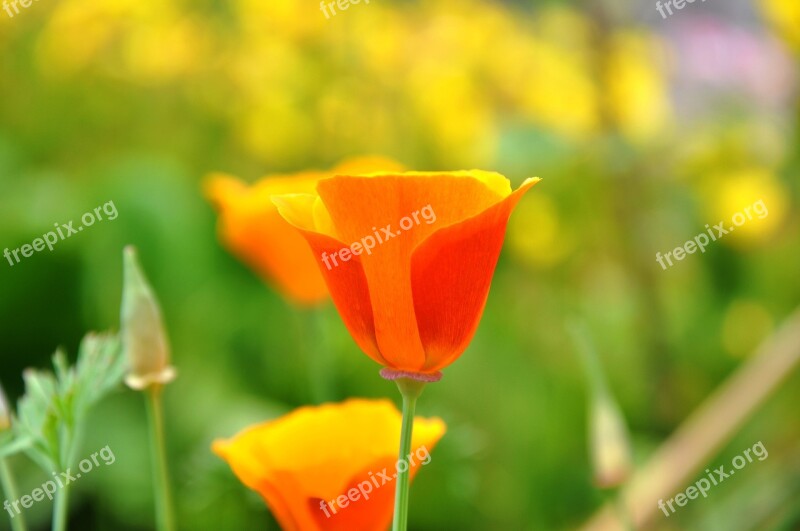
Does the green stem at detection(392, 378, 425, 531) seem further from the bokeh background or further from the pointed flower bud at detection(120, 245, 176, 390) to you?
the bokeh background

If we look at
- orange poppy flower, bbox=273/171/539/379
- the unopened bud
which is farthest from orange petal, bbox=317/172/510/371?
the unopened bud

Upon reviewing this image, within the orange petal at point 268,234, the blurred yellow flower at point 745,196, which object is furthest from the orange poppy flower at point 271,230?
the blurred yellow flower at point 745,196

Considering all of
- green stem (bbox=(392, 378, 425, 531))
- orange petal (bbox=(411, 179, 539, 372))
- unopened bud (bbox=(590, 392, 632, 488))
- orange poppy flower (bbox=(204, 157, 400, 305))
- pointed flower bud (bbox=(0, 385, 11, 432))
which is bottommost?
unopened bud (bbox=(590, 392, 632, 488))

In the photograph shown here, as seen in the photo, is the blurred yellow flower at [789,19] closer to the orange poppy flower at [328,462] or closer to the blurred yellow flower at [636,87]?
the blurred yellow flower at [636,87]

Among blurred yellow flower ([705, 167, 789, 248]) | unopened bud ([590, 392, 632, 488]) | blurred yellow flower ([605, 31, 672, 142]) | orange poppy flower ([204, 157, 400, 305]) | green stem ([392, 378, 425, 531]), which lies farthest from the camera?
blurred yellow flower ([705, 167, 789, 248])

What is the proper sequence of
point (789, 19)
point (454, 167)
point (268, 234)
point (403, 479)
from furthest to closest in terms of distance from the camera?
point (454, 167)
point (789, 19)
point (268, 234)
point (403, 479)

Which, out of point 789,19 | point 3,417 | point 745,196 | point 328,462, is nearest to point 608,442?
point 328,462

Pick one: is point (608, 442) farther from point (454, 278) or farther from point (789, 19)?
point (789, 19)

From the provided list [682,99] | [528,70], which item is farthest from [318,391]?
[682,99]
